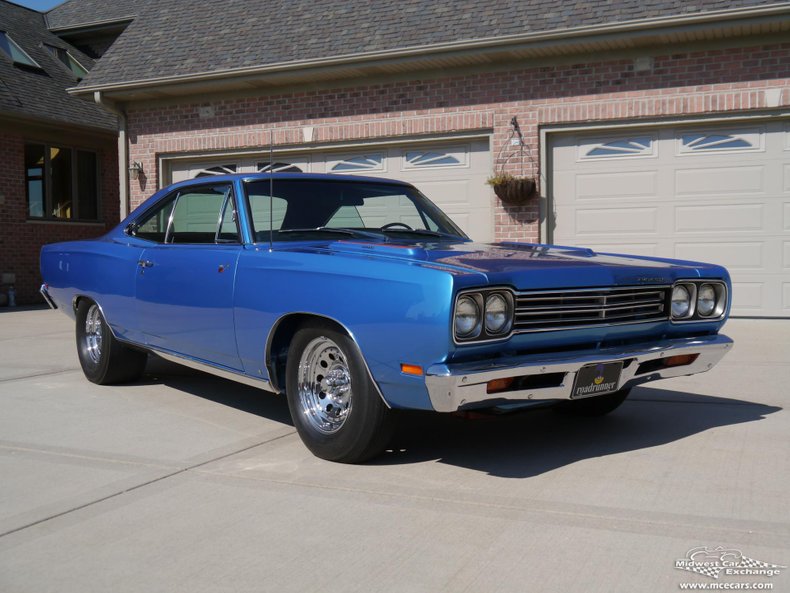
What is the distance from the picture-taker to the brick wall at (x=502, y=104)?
32.0 ft

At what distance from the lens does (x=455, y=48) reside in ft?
35.0

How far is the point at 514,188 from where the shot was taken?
10609 millimetres

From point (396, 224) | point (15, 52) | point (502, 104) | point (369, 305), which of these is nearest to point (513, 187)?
point (502, 104)

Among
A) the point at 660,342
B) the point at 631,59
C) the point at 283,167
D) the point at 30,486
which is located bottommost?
the point at 30,486

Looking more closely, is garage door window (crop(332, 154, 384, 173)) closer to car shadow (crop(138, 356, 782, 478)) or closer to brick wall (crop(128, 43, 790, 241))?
brick wall (crop(128, 43, 790, 241))

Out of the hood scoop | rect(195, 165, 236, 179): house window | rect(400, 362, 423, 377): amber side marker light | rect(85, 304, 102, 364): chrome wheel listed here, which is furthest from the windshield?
rect(195, 165, 236, 179): house window

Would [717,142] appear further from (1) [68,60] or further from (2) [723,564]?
(1) [68,60]

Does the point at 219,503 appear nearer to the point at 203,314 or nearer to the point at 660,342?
the point at 203,314

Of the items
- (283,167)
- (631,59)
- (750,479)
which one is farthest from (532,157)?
(750,479)

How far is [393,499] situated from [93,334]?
3.81 metres

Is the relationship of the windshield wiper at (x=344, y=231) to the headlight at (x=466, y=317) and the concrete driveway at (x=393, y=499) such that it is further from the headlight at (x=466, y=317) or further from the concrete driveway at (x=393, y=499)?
the headlight at (x=466, y=317)

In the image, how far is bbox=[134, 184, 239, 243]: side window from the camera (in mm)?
5304

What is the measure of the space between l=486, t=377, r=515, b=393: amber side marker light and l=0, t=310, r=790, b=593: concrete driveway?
1.50 ft

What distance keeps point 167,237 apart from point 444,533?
3287 mm
